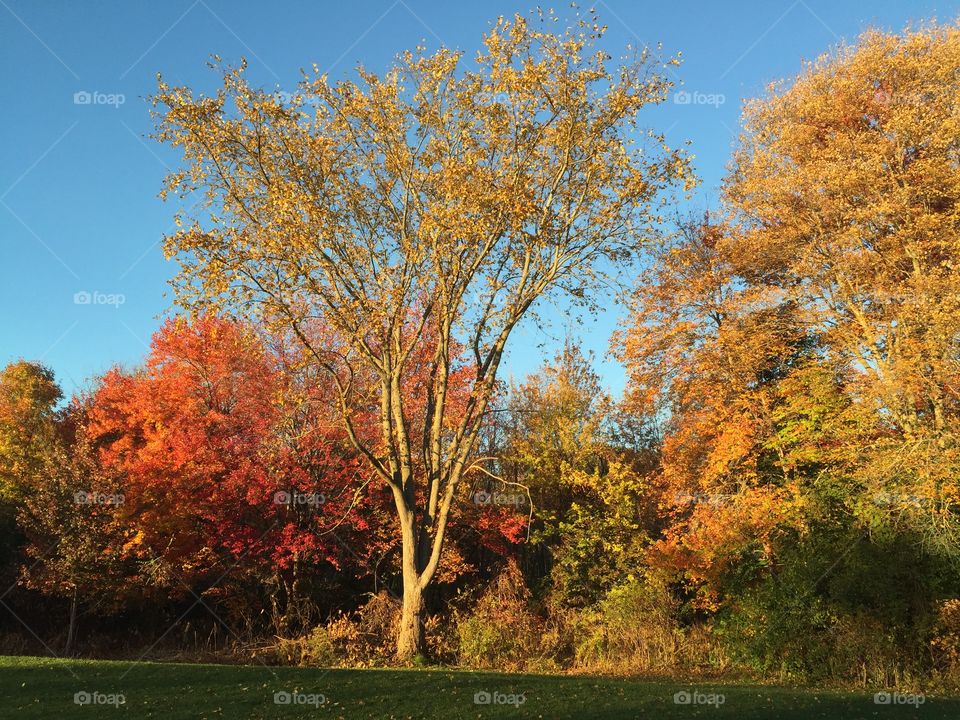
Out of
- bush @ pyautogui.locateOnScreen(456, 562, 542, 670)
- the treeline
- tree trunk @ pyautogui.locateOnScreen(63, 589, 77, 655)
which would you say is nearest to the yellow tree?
the treeline

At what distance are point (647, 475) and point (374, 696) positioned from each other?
14065 mm

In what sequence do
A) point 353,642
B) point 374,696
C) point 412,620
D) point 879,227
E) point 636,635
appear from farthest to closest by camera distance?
1. point 879,227
2. point 636,635
3. point 353,642
4. point 412,620
5. point 374,696

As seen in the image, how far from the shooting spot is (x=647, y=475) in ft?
76.0

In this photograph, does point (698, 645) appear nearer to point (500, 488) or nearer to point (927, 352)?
point (500, 488)

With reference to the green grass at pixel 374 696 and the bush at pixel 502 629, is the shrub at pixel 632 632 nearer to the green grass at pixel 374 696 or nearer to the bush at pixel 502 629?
the bush at pixel 502 629

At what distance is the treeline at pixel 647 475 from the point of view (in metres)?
16.5

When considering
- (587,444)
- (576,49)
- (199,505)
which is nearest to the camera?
(576,49)

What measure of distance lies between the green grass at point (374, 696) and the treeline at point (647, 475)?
4332 mm

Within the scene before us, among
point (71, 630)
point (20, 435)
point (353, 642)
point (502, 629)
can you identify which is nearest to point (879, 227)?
point (502, 629)

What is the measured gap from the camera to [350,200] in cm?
1673

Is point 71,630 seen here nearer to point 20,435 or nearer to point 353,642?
point 20,435

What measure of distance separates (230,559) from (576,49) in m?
16.1

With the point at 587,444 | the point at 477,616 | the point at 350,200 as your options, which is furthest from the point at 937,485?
the point at 350,200

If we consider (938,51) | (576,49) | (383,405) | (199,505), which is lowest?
(199,505)
